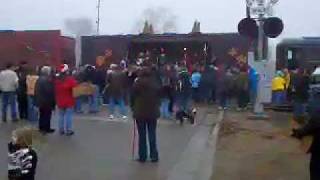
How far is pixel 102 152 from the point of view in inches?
503

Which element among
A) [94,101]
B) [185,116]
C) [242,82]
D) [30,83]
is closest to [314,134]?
[185,116]

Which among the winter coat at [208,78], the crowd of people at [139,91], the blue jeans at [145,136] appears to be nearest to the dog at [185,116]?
the crowd of people at [139,91]

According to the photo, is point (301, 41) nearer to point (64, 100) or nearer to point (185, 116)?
point (185, 116)

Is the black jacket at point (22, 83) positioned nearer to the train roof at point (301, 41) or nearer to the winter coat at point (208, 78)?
the winter coat at point (208, 78)

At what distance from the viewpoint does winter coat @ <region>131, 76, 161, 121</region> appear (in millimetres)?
11531

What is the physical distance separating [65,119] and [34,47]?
704 inches

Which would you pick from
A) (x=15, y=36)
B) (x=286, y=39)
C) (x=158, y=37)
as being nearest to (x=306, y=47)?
(x=286, y=39)

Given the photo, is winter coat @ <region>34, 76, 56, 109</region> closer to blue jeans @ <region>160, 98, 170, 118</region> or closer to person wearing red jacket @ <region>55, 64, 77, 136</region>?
person wearing red jacket @ <region>55, 64, 77, 136</region>

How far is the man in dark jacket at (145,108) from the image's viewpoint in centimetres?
1155

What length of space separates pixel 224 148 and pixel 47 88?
14.2 ft

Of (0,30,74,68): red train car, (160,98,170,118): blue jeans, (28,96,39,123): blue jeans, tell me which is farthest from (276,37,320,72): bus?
(28,96,39,123): blue jeans

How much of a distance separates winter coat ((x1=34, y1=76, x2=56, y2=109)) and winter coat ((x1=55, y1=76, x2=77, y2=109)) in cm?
14

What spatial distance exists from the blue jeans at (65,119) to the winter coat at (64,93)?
0.38 ft

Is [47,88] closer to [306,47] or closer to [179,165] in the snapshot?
[179,165]
